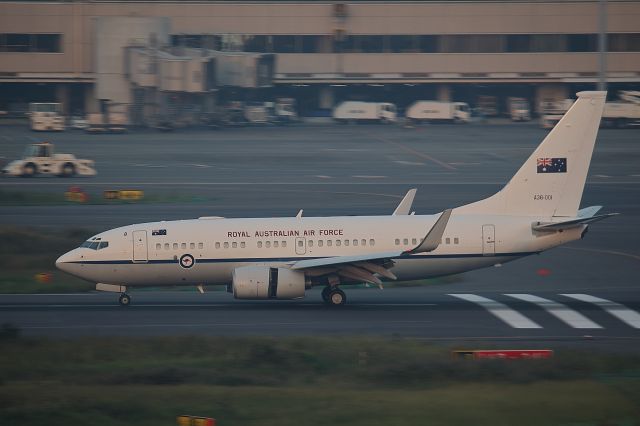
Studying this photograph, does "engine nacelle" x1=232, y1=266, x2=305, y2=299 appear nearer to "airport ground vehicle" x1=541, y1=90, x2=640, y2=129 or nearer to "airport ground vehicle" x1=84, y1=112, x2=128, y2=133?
"airport ground vehicle" x1=541, y1=90, x2=640, y2=129

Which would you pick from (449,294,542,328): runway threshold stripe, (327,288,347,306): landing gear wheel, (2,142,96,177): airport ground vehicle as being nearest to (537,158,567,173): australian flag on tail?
(449,294,542,328): runway threshold stripe

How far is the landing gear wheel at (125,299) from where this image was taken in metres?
38.6

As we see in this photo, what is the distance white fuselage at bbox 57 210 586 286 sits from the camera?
125 ft

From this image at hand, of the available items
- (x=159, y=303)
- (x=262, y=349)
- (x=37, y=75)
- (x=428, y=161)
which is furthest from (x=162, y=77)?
(x=262, y=349)

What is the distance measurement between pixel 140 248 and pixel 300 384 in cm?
1448

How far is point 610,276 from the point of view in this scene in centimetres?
4359

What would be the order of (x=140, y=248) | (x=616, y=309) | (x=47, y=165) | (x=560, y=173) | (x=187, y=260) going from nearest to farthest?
1. (x=616, y=309)
2. (x=187, y=260)
3. (x=140, y=248)
4. (x=560, y=173)
5. (x=47, y=165)

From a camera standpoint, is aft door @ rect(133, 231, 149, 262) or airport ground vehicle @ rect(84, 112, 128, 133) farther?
airport ground vehicle @ rect(84, 112, 128, 133)

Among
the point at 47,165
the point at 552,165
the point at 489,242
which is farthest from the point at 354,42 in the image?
the point at 489,242

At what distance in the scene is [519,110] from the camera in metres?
115

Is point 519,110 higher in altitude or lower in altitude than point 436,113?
higher

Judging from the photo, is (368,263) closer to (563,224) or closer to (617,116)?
(563,224)

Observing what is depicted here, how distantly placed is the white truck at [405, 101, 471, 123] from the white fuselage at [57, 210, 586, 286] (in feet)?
248

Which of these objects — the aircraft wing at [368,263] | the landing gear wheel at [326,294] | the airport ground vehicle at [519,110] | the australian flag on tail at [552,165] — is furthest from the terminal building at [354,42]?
the aircraft wing at [368,263]
